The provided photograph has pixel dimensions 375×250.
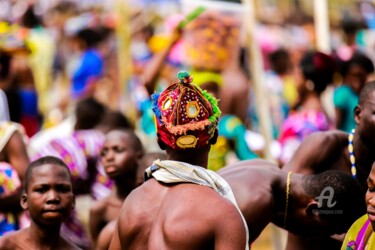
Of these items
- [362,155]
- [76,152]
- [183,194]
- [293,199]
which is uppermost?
[183,194]

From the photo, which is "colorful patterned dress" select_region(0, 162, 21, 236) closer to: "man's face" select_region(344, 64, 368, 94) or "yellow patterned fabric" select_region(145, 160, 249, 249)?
"yellow patterned fabric" select_region(145, 160, 249, 249)

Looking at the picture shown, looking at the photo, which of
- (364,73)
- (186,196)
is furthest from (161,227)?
(364,73)

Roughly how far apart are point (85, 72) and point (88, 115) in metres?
3.95

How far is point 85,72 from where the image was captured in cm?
1434

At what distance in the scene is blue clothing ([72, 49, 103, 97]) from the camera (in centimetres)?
1434

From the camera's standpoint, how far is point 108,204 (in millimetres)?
8125

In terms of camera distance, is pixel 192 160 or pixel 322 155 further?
pixel 322 155

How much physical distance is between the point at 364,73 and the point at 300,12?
9405mm

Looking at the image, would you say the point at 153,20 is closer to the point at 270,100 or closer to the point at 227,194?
the point at 270,100

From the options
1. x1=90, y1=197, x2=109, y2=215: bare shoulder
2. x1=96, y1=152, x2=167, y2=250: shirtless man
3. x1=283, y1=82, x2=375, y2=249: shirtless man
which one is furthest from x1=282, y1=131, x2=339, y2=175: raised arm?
x1=90, y1=197, x2=109, y2=215: bare shoulder

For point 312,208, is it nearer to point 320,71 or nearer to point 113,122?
point 320,71

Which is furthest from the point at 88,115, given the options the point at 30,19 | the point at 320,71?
the point at 30,19

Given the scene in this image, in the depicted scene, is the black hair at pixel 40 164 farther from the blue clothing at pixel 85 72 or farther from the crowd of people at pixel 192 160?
the blue clothing at pixel 85 72

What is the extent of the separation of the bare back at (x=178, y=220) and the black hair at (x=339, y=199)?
124cm
